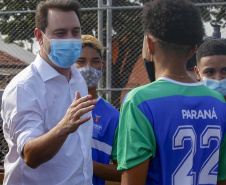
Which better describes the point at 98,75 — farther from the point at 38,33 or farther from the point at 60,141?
the point at 60,141

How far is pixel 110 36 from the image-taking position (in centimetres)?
658

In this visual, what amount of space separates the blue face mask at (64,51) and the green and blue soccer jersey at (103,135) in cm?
49

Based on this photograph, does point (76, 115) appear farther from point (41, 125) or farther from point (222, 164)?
point (222, 164)

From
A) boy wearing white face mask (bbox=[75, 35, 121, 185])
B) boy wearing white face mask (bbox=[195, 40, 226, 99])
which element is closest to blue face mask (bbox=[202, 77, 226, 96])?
boy wearing white face mask (bbox=[195, 40, 226, 99])

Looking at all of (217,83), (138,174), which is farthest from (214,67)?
(138,174)

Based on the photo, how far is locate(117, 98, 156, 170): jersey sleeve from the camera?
6.33ft

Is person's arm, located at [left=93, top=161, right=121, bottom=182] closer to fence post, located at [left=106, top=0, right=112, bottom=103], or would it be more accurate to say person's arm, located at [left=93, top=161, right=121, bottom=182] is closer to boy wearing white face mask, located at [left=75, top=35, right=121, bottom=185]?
boy wearing white face mask, located at [left=75, top=35, right=121, bottom=185]

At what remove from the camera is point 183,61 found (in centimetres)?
211

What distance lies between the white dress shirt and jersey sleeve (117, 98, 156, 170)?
2.12 ft

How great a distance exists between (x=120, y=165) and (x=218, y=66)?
1.55 meters

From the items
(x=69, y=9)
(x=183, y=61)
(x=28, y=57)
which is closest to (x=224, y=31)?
(x=28, y=57)

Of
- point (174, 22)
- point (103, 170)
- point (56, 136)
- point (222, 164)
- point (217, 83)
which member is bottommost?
point (103, 170)

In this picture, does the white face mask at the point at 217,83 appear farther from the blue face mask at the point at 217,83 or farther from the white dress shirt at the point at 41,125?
the white dress shirt at the point at 41,125

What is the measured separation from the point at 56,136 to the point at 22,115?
27 cm
